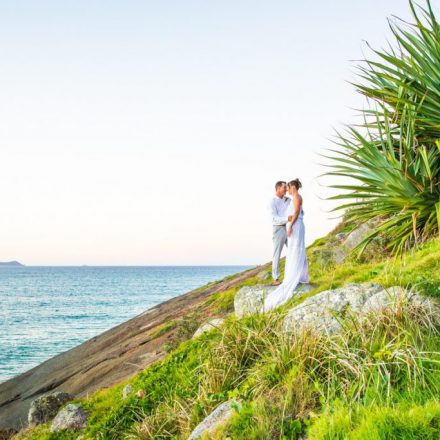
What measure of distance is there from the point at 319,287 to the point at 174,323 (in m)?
10.0

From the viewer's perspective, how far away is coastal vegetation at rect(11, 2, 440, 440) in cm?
522

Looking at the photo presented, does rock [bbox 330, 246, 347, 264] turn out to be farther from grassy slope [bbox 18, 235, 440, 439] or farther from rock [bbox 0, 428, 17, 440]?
rock [bbox 0, 428, 17, 440]

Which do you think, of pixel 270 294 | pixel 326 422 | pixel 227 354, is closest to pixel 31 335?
pixel 270 294

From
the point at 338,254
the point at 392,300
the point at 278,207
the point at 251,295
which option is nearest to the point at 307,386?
the point at 392,300

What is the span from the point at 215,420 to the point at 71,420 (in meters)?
5.91

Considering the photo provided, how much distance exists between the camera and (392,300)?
700cm

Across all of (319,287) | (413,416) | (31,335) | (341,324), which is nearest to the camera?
(413,416)

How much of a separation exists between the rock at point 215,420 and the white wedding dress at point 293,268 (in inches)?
231

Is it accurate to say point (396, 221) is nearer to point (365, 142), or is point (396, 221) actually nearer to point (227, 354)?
point (365, 142)

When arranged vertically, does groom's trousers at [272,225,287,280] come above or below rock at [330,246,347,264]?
Result: above

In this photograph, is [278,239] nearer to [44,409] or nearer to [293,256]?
[293,256]

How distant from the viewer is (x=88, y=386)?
18.2m

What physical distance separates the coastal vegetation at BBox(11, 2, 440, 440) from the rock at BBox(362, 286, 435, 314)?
0.10m

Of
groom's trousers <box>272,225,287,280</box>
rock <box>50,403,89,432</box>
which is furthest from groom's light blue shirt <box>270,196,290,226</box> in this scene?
rock <box>50,403,89,432</box>
